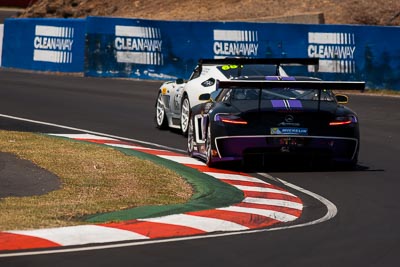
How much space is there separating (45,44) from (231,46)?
7.05m

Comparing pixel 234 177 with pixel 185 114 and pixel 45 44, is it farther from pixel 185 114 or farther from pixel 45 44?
pixel 45 44

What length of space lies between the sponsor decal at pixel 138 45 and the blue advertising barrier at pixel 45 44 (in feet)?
4.90

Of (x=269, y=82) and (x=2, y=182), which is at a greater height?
(x=269, y=82)

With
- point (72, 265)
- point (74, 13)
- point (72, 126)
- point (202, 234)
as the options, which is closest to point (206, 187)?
point (202, 234)

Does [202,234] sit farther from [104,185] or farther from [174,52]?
[174,52]

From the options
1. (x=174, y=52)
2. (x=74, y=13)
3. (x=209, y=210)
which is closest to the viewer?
(x=209, y=210)

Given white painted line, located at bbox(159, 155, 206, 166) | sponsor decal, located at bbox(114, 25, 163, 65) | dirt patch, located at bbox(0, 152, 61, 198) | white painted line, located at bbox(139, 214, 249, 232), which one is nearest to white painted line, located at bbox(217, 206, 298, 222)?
white painted line, located at bbox(139, 214, 249, 232)

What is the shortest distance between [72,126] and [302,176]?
700 centimetres

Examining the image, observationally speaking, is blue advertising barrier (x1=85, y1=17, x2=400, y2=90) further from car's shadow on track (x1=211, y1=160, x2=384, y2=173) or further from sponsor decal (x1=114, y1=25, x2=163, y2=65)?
car's shadow on track (x1=211, y1=160, x2=384, y2=173)

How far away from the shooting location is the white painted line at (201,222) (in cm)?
1036

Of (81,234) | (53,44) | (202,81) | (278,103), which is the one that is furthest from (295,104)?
(53,44)

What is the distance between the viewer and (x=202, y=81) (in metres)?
18.8

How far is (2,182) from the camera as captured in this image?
12523mm

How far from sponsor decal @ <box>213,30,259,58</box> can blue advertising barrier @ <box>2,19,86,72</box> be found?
4833 millimetres
